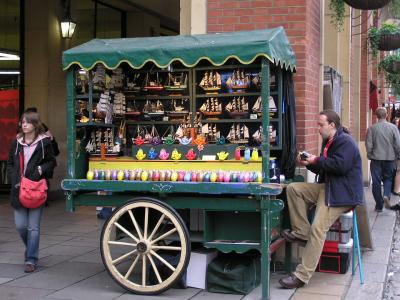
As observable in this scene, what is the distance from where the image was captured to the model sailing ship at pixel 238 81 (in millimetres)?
6402

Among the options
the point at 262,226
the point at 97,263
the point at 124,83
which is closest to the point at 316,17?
the point at 124,83

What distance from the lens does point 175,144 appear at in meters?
6.07

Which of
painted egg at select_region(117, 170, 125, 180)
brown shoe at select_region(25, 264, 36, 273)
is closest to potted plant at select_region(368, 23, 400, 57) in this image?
painted egg at select_region(117, 170, 125, 180)

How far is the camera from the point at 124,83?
677 cm

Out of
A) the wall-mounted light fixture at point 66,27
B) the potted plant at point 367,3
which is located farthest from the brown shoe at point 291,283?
the wall-mounted light fixture at point 66,27

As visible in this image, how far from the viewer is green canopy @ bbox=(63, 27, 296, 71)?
5.29 metres

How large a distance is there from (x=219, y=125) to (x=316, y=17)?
243cm

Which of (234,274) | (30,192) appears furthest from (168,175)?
(30,192)

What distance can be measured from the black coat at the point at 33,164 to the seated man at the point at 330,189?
2749 mm

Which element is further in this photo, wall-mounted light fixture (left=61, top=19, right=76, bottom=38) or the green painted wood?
wall-mounted light fixture (left=61, top=19, right=76, bottom=38)

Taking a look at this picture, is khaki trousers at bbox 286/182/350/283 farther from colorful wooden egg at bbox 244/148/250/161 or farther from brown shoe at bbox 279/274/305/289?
colorful wooden egg at bbox 244/148/250/161

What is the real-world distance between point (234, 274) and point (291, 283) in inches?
23.8

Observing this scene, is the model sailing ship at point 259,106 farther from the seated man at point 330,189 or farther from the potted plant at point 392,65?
the potted plant at point 392,65

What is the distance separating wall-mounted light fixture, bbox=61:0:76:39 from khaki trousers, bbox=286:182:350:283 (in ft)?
24.8
